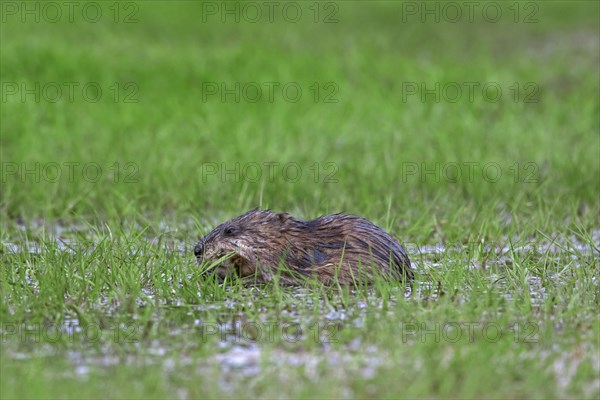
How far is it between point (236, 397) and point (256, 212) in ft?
7.40

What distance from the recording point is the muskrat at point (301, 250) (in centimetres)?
562

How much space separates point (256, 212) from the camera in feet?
19.7

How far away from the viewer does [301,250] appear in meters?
5.79

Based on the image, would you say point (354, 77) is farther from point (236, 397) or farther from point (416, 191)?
point (236, 397)

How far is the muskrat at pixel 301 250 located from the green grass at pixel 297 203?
13cm

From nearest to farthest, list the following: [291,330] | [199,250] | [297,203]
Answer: [291,330]
[199,250]
[297,203]

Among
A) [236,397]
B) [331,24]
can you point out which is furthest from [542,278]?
[331,24]

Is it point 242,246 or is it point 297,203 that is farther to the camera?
point 297,203

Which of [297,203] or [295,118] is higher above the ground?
[295,118]

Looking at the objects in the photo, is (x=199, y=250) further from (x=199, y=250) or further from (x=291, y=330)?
(x=291, y=330)

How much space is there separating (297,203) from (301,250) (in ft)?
7.73

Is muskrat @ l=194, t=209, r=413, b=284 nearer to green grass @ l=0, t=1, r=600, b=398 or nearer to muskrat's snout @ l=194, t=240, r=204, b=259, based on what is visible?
muskrat's snout @ l=194, t=240, r=204, b=259

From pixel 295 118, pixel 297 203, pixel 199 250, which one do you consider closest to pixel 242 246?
pixel 199 250

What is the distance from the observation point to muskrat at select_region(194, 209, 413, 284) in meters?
5.62
